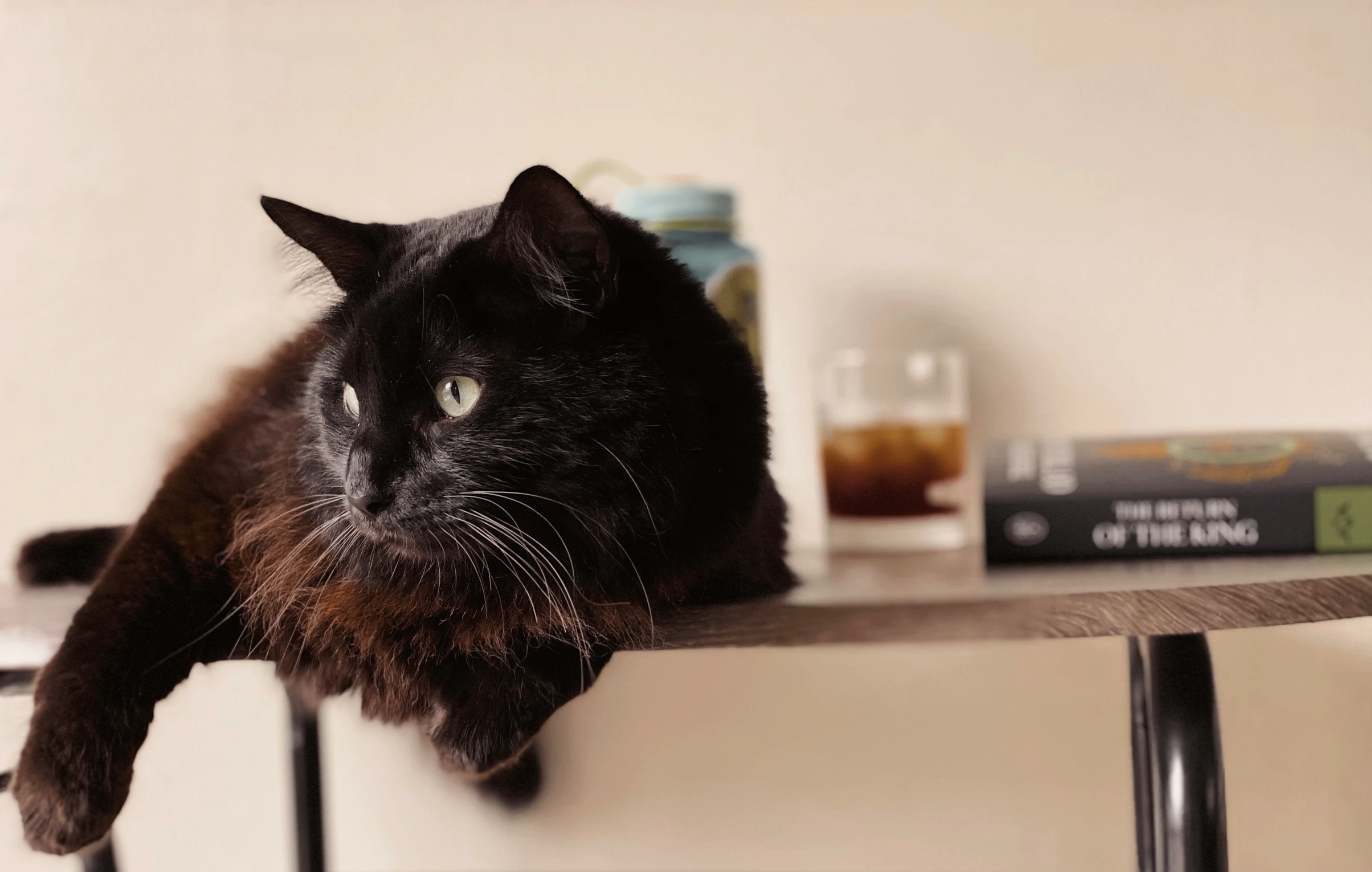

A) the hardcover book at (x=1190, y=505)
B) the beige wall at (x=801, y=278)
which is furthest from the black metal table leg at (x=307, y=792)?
the hardcover book at (x=1190, y=505)

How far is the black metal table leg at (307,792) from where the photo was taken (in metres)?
0.96

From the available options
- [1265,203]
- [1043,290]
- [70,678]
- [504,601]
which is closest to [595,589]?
[504,601]

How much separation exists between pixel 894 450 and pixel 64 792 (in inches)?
26.1

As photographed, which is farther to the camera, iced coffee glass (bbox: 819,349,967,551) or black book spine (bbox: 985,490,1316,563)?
iced coffee glass (bbox: 819,349,967,551)

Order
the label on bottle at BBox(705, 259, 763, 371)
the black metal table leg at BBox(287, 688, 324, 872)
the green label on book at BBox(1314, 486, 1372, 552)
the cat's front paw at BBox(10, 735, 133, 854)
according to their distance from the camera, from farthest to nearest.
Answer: the black metal table leg at BBox(287, 688, 324, 872), the label on bottle at BBox(705, 259, 763, 371), the green label on book at BBox(1314, 486, 1372, 552), the cat's front paw at BBox(10, 735, 133, 854)

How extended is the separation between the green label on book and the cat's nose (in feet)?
2.02

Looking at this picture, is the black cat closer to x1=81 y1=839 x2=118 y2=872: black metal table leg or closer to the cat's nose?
the cat's nose

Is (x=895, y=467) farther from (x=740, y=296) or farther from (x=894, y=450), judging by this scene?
(x=740, y=296)

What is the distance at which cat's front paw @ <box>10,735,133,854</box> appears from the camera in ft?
1.72

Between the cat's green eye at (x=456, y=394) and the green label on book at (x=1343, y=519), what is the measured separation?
575 mm

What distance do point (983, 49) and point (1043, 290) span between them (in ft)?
0.81

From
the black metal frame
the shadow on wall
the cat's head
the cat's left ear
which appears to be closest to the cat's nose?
the cat's head

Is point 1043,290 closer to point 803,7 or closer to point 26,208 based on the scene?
point 803,7

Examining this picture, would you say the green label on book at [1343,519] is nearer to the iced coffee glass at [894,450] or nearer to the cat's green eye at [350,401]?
the iced coffee glass at [894,450]
